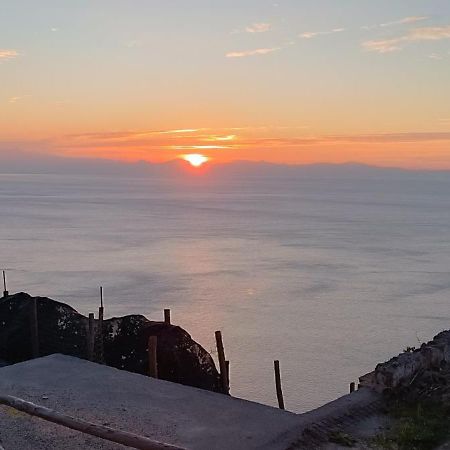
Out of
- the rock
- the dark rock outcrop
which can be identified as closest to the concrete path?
the rock

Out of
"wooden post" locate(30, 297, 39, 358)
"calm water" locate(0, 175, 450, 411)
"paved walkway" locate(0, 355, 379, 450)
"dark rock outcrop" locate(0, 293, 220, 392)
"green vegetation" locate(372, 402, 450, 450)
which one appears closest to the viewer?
"green vegetation" locate(372, 402, 450, 450)

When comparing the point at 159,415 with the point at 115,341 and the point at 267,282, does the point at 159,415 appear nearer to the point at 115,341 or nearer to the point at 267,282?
the point at 115,341

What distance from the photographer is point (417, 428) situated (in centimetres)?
819

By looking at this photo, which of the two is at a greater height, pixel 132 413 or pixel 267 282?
pixel 132 413

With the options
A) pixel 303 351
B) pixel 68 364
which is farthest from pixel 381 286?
pixel 68 364

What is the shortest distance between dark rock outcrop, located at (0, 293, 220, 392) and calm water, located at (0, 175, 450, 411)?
35.1 ft

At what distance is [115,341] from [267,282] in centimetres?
2853

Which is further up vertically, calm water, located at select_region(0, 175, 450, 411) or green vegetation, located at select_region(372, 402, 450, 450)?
green vegetation, located at select_region(372, 402, 450, 450)

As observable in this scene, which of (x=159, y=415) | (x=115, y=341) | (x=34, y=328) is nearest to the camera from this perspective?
(x=159, y=415)

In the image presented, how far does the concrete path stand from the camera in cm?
793

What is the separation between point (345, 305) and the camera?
36.3 m

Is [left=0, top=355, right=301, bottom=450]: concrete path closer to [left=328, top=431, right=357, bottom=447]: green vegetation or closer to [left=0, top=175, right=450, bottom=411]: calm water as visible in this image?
[left=328, top=431, right=357, bottom=447]: green vegetation

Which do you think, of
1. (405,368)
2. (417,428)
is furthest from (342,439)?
(405,368)

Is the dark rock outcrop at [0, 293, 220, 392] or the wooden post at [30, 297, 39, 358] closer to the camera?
the dark rock outcrop at [0, 293, 220, 392]
